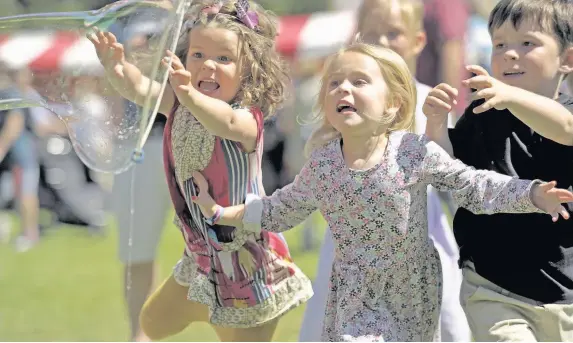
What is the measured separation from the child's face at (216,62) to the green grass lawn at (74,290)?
1847 mm

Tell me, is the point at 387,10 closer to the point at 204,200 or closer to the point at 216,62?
the point at 216,62

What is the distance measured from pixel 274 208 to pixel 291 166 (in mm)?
8526

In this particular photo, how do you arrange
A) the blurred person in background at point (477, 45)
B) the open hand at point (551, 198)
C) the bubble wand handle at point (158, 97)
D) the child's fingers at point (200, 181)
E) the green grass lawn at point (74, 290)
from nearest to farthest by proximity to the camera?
the open hand at point (551, 198) → the bubble wand handle at point (158, 97) → the child's fingers at point (200, 181) → the green grass lawn at point (74, 290) → the blurred person in background at point (477, 45)

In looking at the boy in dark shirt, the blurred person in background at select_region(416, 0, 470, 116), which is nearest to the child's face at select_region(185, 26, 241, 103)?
the boy in dark shirt

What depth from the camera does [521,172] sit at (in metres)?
3.41

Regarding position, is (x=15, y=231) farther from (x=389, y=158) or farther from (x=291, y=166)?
(x=389, y=158)

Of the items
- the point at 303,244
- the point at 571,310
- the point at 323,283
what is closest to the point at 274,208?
the point at 323,283

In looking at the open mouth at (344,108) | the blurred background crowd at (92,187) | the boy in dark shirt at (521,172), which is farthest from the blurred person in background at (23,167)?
the boy in dark shirt at (521,172)

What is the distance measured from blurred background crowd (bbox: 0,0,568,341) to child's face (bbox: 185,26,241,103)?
0.88ft

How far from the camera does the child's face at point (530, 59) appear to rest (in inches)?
135

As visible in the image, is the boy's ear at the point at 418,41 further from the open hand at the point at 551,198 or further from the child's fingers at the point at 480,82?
the open hand at the point at 551,198

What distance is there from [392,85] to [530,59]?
1.46 ft

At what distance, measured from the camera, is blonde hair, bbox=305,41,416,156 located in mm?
3488

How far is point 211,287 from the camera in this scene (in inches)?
148
